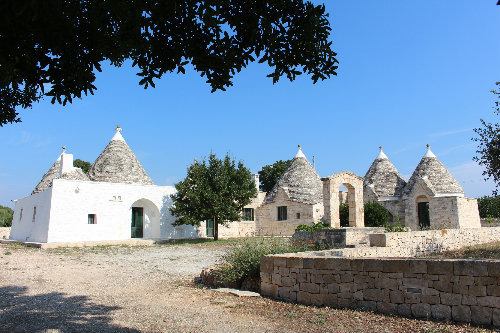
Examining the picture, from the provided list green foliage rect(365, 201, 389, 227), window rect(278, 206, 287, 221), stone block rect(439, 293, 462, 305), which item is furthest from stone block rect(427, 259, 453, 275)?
window rect(278, 206, 287, 221)

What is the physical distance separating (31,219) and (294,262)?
20.3 meters

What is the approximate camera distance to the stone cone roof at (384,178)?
1000 inches

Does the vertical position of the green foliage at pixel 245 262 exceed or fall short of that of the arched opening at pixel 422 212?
it falls short

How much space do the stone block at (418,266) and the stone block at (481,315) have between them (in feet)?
2.28

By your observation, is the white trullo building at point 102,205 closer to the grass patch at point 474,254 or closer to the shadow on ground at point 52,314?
the shadow on ground at point 52,314

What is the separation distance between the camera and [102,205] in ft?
65.5

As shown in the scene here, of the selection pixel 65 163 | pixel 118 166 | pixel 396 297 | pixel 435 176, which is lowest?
pixel 396 297

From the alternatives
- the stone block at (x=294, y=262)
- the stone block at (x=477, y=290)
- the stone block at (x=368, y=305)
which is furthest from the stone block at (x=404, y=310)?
the stone block at (x=294, y=262)

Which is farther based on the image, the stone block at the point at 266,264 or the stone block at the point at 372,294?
the stone block at the point at 266,264

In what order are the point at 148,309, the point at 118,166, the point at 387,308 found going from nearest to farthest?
the point at 387,308 < the point at 148,309 < the point at 118,166

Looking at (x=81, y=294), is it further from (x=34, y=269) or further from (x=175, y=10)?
(x=175, y=10)

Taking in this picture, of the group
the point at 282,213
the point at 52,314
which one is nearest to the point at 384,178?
the point at 282,213

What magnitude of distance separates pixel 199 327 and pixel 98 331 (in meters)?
1.27

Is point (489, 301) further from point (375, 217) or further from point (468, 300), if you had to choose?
point (375, 217)
